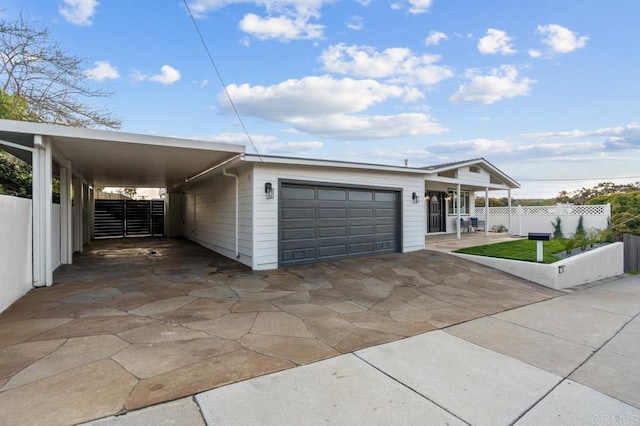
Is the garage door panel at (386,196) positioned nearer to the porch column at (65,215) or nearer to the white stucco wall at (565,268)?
the white stucco wall at (565,268)

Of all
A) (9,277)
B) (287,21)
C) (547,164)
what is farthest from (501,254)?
(547,164)

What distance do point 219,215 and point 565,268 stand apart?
9714 mm

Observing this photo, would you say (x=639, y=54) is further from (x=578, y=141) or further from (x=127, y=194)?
(x=127, y=194)

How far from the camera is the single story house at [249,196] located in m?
5.85

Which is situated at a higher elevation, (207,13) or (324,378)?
(207,13)

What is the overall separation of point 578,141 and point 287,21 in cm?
2255

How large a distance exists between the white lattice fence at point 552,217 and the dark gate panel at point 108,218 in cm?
1972

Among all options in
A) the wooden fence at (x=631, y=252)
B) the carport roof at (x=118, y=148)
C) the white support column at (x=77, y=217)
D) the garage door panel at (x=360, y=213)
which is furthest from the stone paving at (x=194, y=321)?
the wooden fence at (x=631, y=252)

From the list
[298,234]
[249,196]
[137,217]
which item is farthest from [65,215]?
[137,217]

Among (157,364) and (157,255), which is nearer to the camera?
(157,364)

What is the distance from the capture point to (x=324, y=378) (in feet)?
9.33

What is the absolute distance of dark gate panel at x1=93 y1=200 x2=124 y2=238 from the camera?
50.9ft

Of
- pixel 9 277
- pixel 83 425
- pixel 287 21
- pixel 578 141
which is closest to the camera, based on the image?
pixel 83 425

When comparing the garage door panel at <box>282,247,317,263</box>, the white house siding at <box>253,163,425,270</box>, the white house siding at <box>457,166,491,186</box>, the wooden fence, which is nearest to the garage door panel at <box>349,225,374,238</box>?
the white house siding at <box>253,163,425,270</box>
